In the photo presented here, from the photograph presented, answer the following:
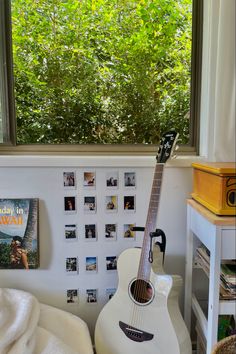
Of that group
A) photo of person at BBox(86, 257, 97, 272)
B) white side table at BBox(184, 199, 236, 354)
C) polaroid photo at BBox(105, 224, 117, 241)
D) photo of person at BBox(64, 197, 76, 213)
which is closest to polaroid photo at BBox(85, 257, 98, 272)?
photo of person at BBox(86, 257, 97, 272)

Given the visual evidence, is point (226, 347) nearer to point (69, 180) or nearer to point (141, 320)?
point (141, 320)

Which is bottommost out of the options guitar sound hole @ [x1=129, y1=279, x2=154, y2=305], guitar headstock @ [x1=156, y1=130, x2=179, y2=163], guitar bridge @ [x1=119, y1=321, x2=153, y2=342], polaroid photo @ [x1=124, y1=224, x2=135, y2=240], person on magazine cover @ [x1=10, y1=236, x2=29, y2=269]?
guitar bridge @ [x1=119, y1=321, x2=153, y2=342]

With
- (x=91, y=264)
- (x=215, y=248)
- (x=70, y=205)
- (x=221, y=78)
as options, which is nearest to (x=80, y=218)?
(x=70, y=205)

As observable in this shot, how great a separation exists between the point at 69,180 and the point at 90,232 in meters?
0.22

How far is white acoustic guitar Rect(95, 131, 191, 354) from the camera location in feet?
2.97

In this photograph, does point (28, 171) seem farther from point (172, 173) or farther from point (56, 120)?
point (172, 173)

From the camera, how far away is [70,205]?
1.13 meters

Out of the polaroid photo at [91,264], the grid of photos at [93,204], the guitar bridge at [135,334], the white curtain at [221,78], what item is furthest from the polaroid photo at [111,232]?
the white curtain at [221,78]

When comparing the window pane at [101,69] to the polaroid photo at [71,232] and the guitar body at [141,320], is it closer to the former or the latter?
the polaroid photo at [71,232]

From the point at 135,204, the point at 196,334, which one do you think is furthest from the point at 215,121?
the point at 196,334

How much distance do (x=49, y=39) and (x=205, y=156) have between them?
2.54 ft

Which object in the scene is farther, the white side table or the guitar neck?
the guitar neck

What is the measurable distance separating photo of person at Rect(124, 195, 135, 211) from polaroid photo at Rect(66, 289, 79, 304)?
396mm

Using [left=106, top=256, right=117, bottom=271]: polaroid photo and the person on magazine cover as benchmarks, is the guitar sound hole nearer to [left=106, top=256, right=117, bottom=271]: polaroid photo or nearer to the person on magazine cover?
[left=106, top=256, right=117, bottom=271]: polaroid photo
